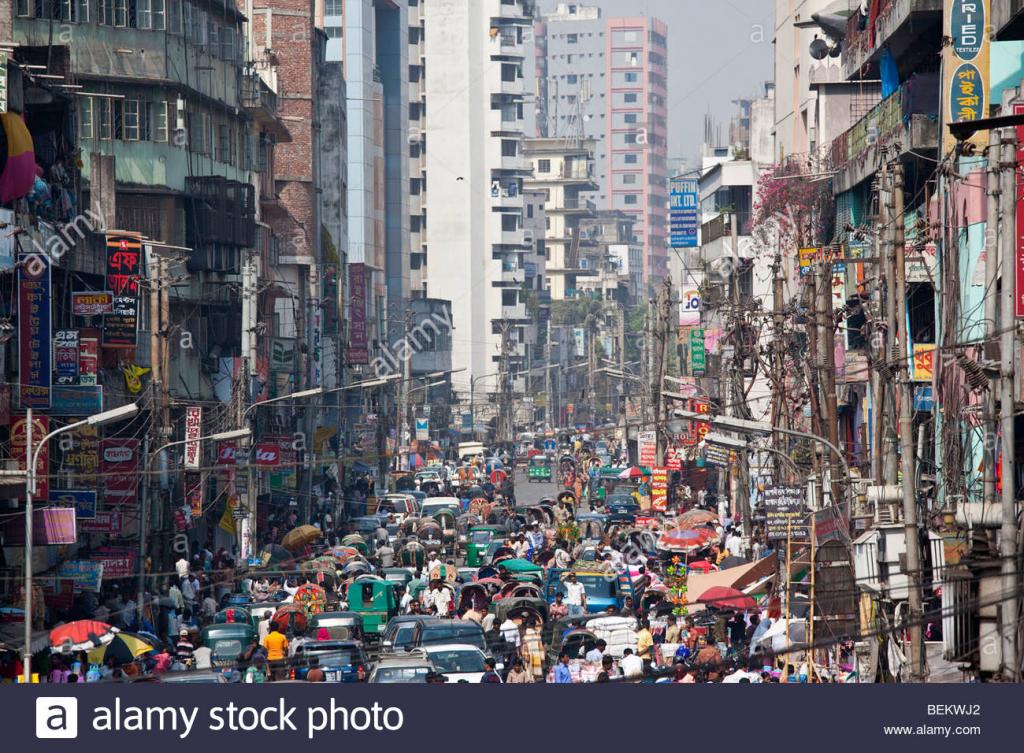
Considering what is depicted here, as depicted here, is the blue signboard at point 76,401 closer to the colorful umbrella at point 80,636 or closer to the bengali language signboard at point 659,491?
the colorful umbrella at point 80,636

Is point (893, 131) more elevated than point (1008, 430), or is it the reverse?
point (893, 131)

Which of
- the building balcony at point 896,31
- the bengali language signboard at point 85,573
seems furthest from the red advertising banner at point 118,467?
the building balcony at point 896,31

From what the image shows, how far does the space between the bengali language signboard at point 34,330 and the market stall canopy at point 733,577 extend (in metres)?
13.1

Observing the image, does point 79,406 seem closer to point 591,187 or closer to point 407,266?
point 407,266

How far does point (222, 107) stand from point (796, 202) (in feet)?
69.8

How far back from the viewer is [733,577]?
3662cm

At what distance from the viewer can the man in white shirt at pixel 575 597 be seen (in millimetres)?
34906

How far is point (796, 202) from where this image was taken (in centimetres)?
5741

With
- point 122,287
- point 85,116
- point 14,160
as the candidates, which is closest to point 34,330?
point 14,160

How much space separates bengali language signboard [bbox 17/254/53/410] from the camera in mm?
35719

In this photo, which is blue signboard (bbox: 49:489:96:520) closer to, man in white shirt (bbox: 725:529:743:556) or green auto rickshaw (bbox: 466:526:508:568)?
green auto rickshaw (bbox: 466:526:508:568)

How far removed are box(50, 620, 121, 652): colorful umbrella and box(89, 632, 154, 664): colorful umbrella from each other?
7.0 inches

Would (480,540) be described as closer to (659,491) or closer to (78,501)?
(659,491)

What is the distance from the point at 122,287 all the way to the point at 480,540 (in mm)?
12406
